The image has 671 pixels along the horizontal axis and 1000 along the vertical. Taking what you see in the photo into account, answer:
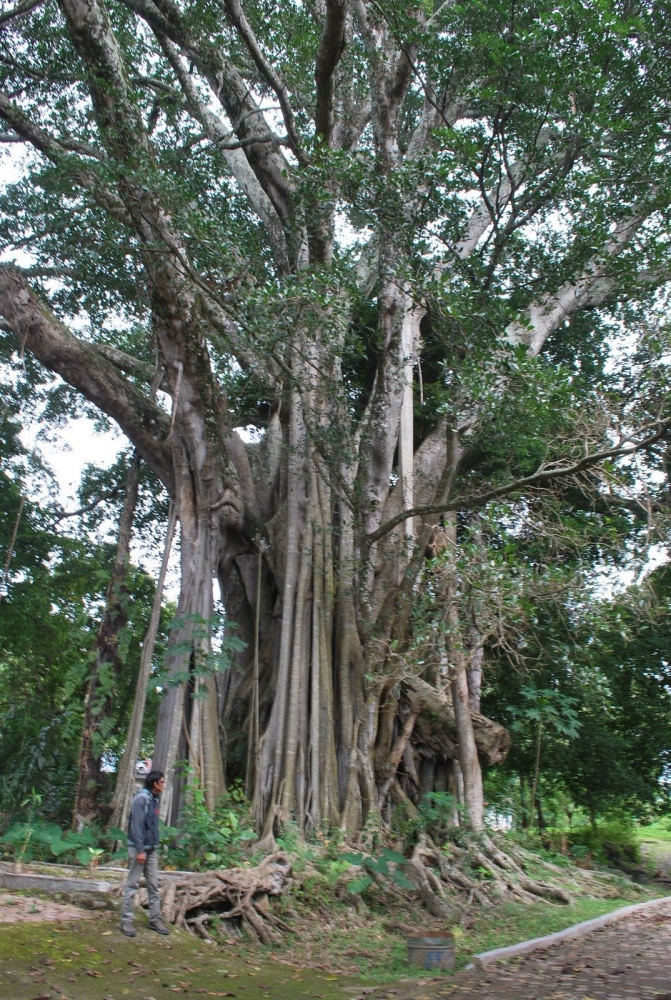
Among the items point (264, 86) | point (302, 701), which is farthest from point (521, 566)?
point (264, 86)

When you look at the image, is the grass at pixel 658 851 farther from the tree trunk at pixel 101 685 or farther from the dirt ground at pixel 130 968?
the dirt ground at pixel 130 968

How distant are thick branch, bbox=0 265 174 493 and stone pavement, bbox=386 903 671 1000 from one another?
5866 millimetres

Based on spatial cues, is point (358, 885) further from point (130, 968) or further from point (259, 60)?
point (259, 60)

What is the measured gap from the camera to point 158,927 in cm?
508

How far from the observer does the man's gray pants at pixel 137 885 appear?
4.95 meters

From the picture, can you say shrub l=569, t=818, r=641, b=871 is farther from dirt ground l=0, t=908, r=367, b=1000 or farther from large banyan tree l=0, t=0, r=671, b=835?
dirt ground l=0, t=908, r=367, b=1000

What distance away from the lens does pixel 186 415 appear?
29.0 ft

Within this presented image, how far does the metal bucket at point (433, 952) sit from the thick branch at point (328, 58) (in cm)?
754

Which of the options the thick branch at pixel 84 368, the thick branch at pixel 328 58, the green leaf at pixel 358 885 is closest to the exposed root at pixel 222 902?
the green leaf at pixel 358 885

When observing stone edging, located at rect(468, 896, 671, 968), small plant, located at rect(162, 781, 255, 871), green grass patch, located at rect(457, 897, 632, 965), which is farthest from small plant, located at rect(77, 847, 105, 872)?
stone edging, located at rect(468, 896, 671, 968)

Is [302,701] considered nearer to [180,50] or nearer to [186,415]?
[186,415]

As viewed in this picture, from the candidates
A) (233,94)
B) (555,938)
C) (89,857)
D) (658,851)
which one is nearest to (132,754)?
(89,857)

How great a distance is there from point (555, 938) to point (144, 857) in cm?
325

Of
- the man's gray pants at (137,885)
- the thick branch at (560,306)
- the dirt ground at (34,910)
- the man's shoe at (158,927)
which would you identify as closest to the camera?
the dirt ground at (34,910)
